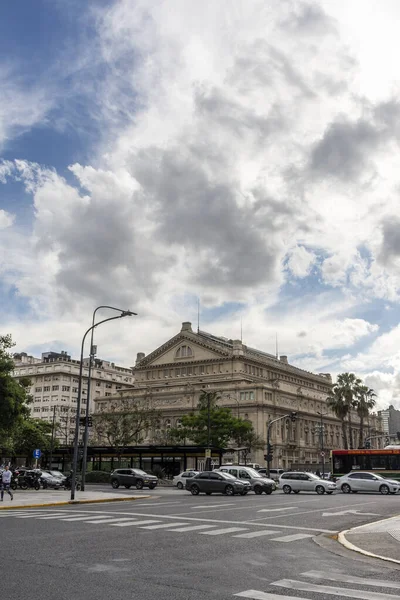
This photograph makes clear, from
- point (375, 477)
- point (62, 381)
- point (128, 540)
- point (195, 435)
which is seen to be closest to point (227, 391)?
point (195, 435)

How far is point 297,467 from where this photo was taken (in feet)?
287

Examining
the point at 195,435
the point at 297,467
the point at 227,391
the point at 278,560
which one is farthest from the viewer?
the point at 227,391

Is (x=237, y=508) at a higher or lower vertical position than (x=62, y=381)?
lower

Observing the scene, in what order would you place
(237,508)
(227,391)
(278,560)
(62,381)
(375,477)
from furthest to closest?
(62,381) → (227,391) → (375,477) → (237,508) → (278,560)

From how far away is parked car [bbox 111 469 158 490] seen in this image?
4369 cm

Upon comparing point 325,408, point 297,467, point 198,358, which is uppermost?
point 198,358

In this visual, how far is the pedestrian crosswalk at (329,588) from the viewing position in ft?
26.9

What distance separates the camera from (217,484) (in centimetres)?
3584

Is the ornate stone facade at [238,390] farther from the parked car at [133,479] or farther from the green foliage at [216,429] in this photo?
the parked car at [133,479]

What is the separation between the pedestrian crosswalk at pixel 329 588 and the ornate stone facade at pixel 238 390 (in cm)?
8291

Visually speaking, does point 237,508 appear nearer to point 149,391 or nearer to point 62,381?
point 149,391

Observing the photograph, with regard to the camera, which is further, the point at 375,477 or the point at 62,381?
the point at 62,381

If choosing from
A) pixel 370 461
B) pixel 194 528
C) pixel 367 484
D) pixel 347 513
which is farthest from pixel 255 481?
pixel 194 528

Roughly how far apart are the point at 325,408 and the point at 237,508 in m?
95.3
